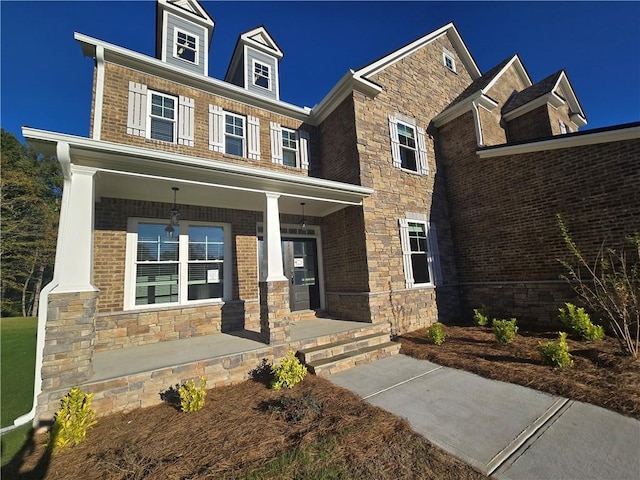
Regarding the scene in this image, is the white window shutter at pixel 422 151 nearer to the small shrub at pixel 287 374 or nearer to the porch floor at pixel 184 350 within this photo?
the porch floor at pixel 184 350

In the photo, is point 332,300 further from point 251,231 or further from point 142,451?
point 142,451

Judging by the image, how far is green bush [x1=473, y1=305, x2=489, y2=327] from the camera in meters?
6.96

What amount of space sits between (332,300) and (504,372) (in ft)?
14.7

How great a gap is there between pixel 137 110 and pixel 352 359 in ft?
24.5

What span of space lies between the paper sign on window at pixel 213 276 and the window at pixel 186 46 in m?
6.28

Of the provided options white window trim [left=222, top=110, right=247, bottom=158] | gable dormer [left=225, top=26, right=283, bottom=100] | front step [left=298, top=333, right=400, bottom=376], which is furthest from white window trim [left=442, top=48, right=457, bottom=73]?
front step [left=298, top=333, right=400, bottom=376]

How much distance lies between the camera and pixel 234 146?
25.3 feet

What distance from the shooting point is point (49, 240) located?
1664 cm

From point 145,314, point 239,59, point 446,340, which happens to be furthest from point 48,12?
point 446,340

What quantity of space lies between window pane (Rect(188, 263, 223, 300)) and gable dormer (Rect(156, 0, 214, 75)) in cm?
574

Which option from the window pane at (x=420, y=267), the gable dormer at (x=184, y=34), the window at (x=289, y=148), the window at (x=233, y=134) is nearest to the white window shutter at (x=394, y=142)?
the window pane at (x=420, y=267)

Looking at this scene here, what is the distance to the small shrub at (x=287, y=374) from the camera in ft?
13.8

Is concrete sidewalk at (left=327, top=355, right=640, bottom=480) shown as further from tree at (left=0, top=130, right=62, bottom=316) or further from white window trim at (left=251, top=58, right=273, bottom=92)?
tree at (left=0, top=130, right=62, bottom=316)

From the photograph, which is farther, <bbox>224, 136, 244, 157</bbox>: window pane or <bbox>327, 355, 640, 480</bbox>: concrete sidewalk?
<bbox>224, 136, 244, 157</bbox>: window pane
